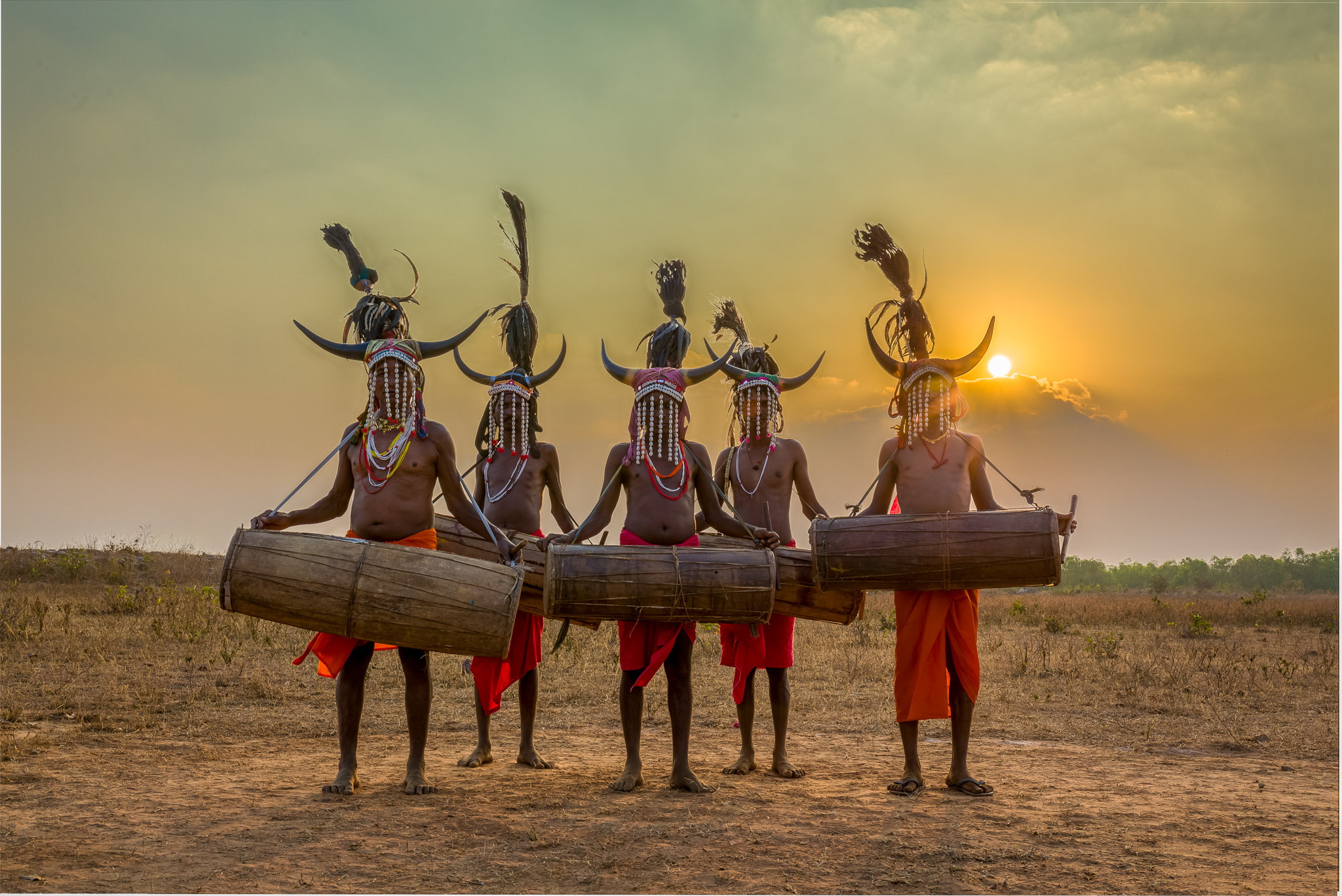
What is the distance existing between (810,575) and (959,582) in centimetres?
86

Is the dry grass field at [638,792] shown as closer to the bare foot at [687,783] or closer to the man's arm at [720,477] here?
the bare foot at [687,783]

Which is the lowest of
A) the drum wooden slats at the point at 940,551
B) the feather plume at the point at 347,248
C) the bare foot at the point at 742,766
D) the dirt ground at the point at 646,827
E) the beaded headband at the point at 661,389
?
the dirt ground at the point at 646,827

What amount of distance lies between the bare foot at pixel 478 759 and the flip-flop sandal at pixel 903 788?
2625mm

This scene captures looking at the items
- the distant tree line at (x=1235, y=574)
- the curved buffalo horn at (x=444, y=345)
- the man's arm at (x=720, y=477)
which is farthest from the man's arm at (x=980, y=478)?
the distant tree line at (x=1235, y=574)

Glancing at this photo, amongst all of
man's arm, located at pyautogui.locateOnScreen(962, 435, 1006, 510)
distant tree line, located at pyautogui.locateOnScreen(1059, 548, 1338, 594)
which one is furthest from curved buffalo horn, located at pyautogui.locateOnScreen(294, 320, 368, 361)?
distant tree line, located at pyautogui.locateOnScreen(1059, 548, 1338, 594)

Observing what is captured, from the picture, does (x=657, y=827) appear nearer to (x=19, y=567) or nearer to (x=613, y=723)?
(x=613, y=723)

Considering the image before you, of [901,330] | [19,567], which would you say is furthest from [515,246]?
[19,567]

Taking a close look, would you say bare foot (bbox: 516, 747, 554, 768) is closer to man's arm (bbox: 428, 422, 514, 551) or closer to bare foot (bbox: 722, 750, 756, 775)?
bare foot (bbox: 722, 750, 756, 775)

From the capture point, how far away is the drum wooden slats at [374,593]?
208 inches

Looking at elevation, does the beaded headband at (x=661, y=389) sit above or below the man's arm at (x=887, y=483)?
above

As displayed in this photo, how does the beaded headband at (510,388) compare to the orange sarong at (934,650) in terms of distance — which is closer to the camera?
the orange sarong at (934,650)

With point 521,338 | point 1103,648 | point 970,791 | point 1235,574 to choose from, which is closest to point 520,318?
point 521,338

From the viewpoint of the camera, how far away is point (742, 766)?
6.81 m

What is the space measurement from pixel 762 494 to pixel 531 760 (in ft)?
7.59
